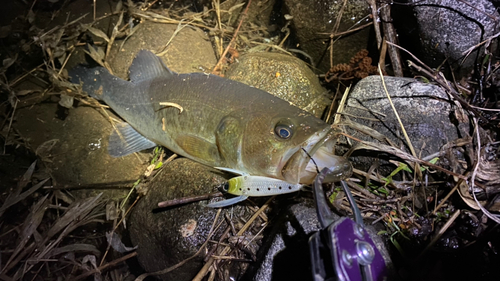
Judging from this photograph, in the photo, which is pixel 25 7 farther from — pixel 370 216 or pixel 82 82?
pixel 370 216

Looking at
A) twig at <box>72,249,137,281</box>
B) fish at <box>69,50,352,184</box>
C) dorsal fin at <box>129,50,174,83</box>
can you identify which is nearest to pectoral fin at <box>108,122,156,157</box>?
fish at <box>69,50,352,184</box>

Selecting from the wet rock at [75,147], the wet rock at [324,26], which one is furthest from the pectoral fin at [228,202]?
the wet rock at [324,26]

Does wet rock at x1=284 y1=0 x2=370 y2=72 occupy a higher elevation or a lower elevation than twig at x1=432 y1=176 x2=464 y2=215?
higher

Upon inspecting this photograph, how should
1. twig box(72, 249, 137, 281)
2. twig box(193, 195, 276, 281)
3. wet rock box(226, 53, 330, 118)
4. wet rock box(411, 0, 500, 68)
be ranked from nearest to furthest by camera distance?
twig box(193, 195, 276, 281) < wet rock box(411, 0, 500, 68) < twig box(72, 249, 137, 281) < wet rock box(226, 53, 330, 118)

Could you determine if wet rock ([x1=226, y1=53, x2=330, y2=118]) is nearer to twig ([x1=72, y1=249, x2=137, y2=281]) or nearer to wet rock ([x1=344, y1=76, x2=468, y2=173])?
wet rock ([x1=344, y1=76, x2=468, y2=173])

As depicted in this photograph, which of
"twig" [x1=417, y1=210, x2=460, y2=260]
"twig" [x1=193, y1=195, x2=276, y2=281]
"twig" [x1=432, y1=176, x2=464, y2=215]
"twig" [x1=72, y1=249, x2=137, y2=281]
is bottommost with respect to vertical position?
"twig" [x1=72, y1=249, x2=137, y2=281]
